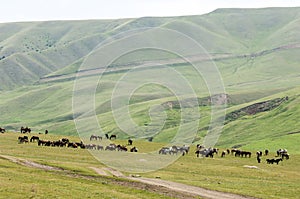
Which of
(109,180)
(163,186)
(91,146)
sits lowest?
(163,186)

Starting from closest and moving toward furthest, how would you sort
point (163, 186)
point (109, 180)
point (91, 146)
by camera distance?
1. point (163, 186)
2. point (109, 180)
3. point (91, 146)

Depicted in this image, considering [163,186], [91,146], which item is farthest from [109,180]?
[91,146]

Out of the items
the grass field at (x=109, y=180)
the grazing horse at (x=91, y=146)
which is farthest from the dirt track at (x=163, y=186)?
the grazing horse at (x=91, y=146)

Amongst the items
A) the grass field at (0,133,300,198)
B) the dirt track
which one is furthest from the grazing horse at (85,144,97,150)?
the dirt track

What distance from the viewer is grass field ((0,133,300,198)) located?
39.8 m

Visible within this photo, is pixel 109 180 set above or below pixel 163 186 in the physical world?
above

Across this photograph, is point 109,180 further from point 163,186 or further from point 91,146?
point 91,146

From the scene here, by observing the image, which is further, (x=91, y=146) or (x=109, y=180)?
(x=91, y=146)

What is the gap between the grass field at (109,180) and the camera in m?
39.8

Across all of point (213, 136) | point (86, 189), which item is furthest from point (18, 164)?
point (213, 136)

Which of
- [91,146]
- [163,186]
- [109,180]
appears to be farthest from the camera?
[91,146]

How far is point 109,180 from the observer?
49.0 meters

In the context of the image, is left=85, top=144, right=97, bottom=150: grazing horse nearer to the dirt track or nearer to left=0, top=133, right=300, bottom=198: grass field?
left=0, top=133, right=300, bottom=198: grass field

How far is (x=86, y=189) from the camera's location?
41.3 metres
